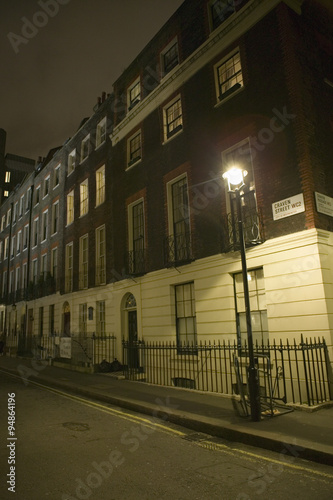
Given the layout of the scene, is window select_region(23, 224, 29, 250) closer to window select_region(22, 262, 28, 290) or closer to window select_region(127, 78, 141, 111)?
window select_region(22, 262, 28, 290)

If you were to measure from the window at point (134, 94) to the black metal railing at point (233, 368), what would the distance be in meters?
11.5

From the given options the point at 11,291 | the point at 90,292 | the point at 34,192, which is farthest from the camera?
the point at 11,291

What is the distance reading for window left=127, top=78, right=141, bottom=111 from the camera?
1727 centimetres

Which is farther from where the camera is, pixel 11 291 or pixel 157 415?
pixel 11 291

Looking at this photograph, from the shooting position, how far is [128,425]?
24.8 ft

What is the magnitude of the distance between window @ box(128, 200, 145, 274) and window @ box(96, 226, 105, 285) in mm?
3179

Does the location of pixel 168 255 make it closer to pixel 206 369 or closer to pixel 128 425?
pixel 206 369

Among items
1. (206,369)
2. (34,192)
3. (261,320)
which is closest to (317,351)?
(261,320)

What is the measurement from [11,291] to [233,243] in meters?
28.4

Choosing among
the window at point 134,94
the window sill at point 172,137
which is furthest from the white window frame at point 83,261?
the window sill at point 172,137

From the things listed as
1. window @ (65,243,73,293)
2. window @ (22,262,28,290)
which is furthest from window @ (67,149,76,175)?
window @ (22,262,28,290)

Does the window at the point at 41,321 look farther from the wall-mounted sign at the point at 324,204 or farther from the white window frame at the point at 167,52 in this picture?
the wall-mounted sign at the point at 324,204

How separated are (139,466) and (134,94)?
657 inches

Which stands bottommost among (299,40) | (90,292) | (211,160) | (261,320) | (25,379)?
(25,379)
